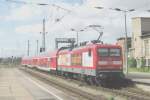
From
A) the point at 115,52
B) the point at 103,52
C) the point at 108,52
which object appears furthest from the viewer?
the point at 115,52

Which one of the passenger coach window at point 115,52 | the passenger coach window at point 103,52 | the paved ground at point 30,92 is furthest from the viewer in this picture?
the passenger coach window at point 115,52

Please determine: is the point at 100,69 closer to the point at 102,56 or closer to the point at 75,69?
the point at 102,56

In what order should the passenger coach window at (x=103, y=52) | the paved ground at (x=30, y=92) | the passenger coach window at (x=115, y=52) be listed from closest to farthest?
1. the paved ground at (x=30, y=92)
2. the passenger coach window at (x=103, y=52)
3. the passenger coach window at (x=115, y=52)

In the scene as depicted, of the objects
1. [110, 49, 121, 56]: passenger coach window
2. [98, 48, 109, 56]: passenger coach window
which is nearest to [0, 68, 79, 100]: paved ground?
[98, 48, 109, 56]: passenger coach window

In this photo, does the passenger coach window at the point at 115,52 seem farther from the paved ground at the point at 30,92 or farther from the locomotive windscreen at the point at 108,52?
the paved ground at the point at 30,92

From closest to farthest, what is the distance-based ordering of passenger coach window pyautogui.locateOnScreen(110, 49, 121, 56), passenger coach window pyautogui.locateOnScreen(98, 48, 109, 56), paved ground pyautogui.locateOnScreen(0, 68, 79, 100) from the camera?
1. paved ground pyautogui.locateOnScreen(0, 68, 79, 100)
2. passenger coach window pyautogui.locateOnScreen(98, 48, 109, 56)
3. passenger coach window pyautogui.locateOnScreen(110, 49, 121, 56)

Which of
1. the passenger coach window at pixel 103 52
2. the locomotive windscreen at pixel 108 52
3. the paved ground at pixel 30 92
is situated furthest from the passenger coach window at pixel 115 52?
the paved ground at pixel 30 92

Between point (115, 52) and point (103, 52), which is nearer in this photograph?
point (103, 52)

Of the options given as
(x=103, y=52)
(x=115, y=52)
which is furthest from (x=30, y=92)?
(x=115, y=52)

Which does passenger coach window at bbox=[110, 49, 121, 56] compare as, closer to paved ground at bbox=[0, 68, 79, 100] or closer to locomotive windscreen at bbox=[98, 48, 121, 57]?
locomotive windscreen at bbox=[98, 48, 121, 57]

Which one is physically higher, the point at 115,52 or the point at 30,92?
the point at 115,52

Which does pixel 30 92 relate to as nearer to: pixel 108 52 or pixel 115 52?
pixel 108 52

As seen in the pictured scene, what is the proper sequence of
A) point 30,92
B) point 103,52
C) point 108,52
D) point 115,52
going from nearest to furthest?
point 30,92, point 103,52, point 108,52, point 115,52

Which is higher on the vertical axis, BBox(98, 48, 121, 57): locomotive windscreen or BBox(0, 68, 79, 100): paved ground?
BBox(98, 48, 121, 57): locomotive windscreen
